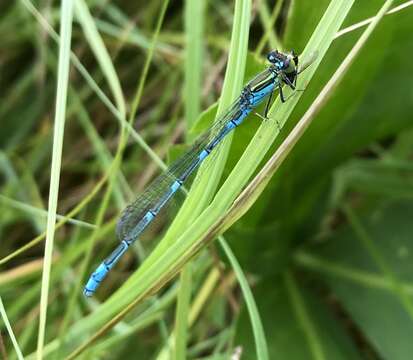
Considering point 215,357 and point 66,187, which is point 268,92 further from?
point 66,187

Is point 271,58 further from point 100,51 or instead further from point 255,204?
point 100,51

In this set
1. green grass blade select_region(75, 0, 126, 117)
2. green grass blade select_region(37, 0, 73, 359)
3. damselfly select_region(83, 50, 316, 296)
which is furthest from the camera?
green grass blade select_region(75, 0, 126, 117)

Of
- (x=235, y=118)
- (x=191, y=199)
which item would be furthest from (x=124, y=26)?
(x=191, y=199)

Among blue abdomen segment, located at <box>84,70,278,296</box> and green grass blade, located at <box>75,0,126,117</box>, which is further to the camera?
green grass blade, located at <box>75,0,126,117</box>

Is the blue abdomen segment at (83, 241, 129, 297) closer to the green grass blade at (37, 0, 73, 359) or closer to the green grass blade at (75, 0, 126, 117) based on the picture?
the green grass blade at (37, 0, 73, 359)

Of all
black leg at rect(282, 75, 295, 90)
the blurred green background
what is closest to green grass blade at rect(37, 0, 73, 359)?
the blurred green background

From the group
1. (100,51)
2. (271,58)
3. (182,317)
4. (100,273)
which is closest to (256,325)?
(182,317)

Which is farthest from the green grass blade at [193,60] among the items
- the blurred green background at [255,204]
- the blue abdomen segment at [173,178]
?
the blue abdomen segment at [173,178]
